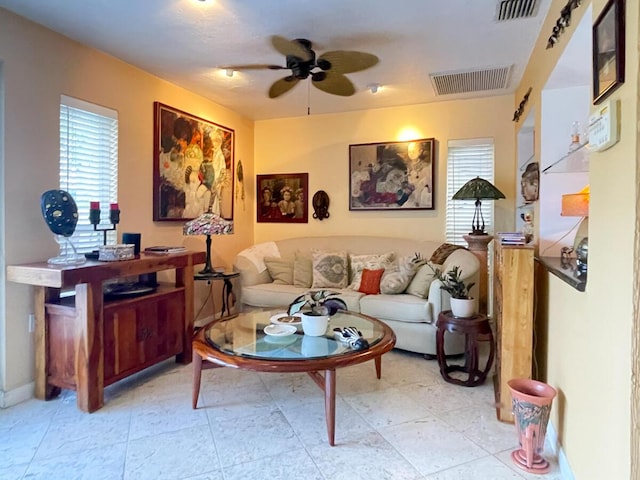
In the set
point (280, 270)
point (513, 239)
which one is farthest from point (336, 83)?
point (280, 270)

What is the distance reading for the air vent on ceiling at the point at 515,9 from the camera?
2355mm

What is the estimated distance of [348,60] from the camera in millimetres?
2578

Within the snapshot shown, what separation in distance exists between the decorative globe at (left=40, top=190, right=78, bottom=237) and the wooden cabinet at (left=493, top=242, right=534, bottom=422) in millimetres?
2736

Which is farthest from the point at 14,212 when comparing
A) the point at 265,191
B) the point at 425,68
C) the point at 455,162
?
the point at 455,162

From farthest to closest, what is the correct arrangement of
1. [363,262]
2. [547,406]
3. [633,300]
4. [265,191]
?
[265,191] → [363,262] → [547,406] → [633,300]

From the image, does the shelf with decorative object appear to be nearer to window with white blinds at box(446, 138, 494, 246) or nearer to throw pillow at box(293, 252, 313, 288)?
window with white blinds at box(446, 138, 494, 246)

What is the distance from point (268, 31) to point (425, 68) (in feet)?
4.84

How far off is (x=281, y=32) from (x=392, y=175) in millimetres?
2274

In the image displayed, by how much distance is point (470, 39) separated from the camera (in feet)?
9.41

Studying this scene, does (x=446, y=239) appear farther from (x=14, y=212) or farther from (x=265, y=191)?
(x=14, y=212)

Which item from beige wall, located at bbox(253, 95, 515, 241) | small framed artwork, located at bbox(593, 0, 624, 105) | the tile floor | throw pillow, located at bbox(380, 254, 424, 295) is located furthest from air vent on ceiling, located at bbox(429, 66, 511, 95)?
the tile floor

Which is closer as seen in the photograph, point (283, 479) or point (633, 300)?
point (633, 300)

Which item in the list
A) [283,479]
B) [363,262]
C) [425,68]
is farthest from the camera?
[363,262]

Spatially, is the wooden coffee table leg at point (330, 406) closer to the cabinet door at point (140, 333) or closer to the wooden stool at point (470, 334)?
the wooden stool at point (470, 334)
